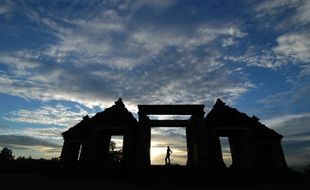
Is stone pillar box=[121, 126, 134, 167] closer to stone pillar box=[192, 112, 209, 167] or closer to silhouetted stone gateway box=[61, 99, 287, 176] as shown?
silhouetted stone gateway box=[61, 99, 287, 176]

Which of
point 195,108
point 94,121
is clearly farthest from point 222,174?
point 94,121

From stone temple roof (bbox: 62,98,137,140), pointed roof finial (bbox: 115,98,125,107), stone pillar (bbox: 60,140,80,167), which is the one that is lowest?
stone pillar (bbox: 60,140,80,167)

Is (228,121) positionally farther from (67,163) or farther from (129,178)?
(67,163)

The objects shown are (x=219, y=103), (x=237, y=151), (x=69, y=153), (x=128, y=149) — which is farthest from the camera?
(x=69, y=153)

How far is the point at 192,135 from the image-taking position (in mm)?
20547

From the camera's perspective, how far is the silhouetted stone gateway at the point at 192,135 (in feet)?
62.1

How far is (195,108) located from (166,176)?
730 centimetres

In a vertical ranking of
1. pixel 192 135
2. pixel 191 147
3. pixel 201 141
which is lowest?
pixel 191 147

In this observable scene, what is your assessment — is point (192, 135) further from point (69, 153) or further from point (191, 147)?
point (69, 153)

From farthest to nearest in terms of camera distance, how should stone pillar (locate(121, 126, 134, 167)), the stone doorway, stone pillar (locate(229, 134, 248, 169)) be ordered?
1. stone pillar (locate(229, 134, 248, 169))
2. stone pillar (locate(121, 126, 134, 167))
3. the stone doorway

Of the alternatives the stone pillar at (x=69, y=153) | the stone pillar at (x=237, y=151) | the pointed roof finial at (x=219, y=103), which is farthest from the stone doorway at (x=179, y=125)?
the stone pillar at (x=69, y=153)

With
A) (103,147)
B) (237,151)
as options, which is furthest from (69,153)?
(237,151)

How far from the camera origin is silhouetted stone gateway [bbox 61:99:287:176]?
62.1 feet

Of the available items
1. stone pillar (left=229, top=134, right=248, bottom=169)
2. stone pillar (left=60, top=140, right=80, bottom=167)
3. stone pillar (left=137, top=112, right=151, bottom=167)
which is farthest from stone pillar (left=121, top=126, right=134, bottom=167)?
stone pillar (left=229, top=134, right=248, bottom=169)
